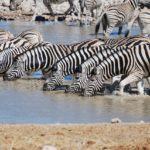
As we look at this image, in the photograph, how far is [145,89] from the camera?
559 inches

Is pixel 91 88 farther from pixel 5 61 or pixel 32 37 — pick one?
pixel 32 37

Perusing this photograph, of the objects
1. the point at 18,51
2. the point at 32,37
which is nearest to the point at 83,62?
the point at 18,51

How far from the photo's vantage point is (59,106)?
12.4 m

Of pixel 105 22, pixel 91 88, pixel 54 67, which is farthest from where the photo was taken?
pixel 105 22

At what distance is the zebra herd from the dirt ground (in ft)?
15.4

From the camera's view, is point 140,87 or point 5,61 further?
point 5,61

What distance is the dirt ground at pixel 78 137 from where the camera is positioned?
7.48m

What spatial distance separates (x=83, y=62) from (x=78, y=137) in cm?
652

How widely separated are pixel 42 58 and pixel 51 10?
17.6m

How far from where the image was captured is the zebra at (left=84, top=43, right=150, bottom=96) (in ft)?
44.8

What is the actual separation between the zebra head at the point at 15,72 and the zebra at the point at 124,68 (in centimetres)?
204

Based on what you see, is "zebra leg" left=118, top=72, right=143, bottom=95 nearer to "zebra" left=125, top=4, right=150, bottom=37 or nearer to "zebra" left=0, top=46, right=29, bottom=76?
"zebra" left=0, top=46, right=29, bottom=76

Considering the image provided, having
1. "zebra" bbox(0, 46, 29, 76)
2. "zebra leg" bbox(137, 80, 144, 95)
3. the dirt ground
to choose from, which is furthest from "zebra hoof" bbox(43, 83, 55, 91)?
→ the dirt ground

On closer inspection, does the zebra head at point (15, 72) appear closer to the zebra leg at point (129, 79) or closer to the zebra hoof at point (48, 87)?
the zebra hoof at point (48, 87)
